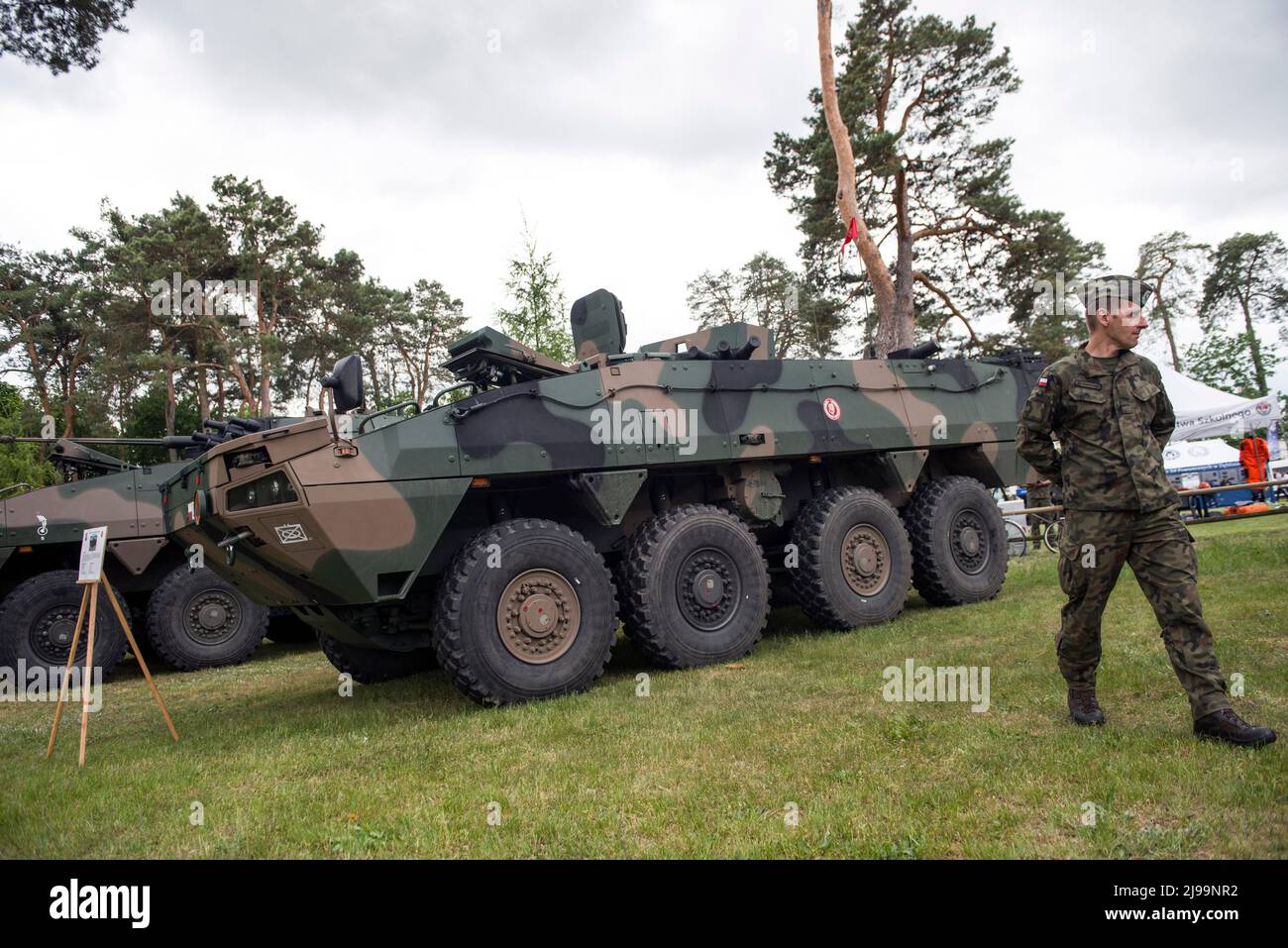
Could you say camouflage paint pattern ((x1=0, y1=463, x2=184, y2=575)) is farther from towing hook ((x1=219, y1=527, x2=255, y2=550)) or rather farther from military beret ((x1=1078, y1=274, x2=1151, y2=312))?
military beret ((x1=1078, y1=274, x2=1151, y2=312))

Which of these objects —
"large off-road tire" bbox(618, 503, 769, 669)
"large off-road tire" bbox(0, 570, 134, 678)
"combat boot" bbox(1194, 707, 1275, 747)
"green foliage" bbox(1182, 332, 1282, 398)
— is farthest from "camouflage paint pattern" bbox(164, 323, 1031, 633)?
"green foliage" bbox(1182, 332, 1282, 398)

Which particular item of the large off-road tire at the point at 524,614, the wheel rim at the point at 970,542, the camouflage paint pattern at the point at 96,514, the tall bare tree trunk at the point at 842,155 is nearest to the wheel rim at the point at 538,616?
the large off-road tire at the point at 524,614

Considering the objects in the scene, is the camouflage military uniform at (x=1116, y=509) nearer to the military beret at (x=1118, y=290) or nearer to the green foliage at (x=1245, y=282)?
the military beret at (x=1118, y=290)

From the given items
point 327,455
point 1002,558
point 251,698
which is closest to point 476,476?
point 327,455

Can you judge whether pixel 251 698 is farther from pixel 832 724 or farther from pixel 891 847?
pixel 891 847

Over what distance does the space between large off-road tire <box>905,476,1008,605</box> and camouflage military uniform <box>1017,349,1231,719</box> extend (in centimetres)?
379

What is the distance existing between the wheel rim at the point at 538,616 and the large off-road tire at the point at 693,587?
0.59m

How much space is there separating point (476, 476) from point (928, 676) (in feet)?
9.26

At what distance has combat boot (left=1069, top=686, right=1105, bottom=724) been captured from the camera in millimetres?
4047

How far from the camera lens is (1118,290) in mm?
3986

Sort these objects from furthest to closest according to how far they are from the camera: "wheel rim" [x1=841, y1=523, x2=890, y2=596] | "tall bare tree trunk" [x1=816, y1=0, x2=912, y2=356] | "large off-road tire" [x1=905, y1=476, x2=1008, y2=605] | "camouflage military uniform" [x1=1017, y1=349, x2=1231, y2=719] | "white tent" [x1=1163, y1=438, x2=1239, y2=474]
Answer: "white tent" [x1=1163, y1=438, x2=1239, y2=474]
"tall bare tree trunk" [x1=816, y1=0, x2=912, y2=356]
"large off-road tire" [x1=905, y1=476, x2=1008, y2=605]
"wheel rim" [x1=841, y1=523, x2=890, y2=596]
"camouflage military uniform" [x1=1017, y1=349, x2=1231, y2=719]

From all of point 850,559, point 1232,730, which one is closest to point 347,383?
point 1232,730

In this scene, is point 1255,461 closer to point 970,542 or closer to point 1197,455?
point 1197,455

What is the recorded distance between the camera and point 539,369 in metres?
6.59
